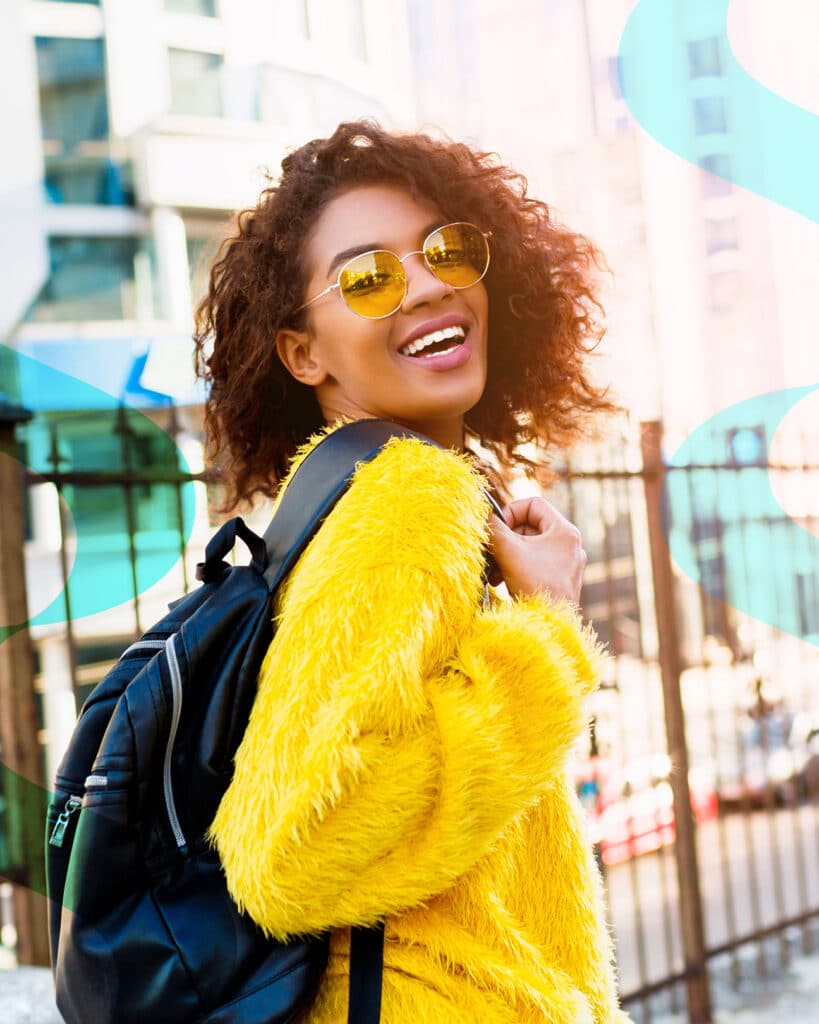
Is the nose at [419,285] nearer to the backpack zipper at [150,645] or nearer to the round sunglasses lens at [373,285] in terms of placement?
the round sunglasses lens at [373,285]

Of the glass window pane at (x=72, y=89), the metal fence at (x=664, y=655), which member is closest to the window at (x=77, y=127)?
the glass window pane at (x=72, y=89)

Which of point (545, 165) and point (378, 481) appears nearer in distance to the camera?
point (378, 481)

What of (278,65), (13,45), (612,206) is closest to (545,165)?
(612,206)

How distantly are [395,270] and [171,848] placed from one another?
75cm

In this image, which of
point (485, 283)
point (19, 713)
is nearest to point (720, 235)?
point (19, 713)

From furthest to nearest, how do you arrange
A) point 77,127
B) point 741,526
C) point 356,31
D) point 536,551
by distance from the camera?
point 356,31, point 77,127, point 741,526, point 536,551

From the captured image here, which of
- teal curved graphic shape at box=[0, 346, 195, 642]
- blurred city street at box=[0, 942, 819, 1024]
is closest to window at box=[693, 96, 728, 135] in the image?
teal curved graphic shape at box=[0, 346, 195, 642]

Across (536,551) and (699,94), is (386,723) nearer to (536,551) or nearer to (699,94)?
(536,551)

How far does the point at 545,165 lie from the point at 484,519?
90.2 feet

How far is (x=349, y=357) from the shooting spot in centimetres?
128

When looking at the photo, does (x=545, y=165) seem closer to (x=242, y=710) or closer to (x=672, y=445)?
(x=672, y=445)

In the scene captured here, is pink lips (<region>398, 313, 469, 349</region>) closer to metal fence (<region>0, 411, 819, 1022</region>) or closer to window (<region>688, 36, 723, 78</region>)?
metal fence (<region>0, 411, 819, 1022</region>)

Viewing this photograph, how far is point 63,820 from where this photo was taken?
1.05 metres

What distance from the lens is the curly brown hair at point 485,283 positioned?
4.48ft
